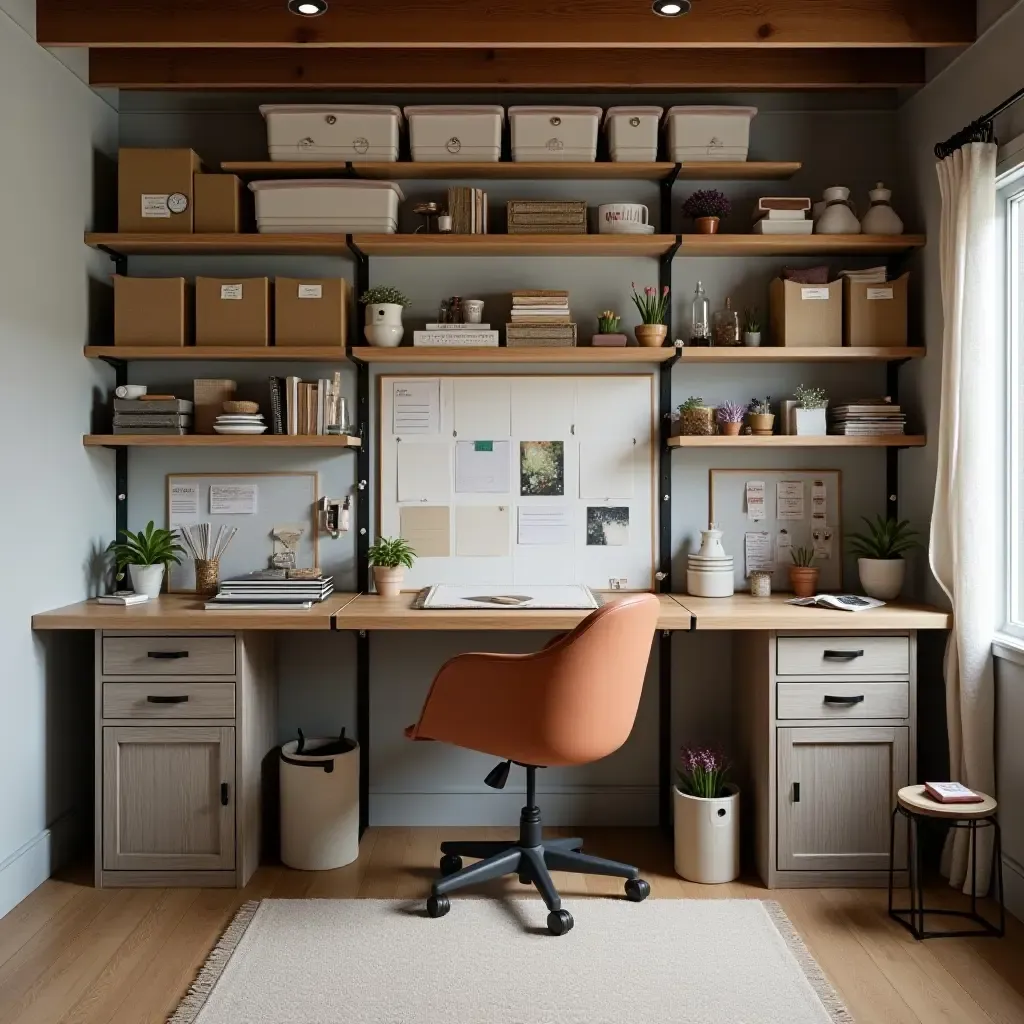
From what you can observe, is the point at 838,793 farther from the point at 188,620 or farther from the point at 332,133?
the point at 332,133

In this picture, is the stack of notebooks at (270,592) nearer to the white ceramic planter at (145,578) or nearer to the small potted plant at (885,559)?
the white ceramic planter at (145,578)

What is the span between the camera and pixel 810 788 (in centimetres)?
309

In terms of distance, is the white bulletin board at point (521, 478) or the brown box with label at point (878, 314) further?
the white bulletin board at point (521, 478)

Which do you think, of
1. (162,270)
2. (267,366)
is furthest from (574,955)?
(162,270)

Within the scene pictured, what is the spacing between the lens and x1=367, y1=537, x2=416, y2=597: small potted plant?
348 cm

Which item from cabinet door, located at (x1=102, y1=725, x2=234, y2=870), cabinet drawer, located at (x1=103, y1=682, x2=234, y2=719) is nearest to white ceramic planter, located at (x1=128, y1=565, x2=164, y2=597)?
cabinet drawer, located at (x1=103, y1=682, x2=234, y2=719)

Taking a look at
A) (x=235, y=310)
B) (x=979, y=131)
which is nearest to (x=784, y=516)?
(x=979, y=131)

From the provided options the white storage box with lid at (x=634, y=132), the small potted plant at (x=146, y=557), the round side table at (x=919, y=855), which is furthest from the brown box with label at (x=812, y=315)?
the small potted plant at (x=146, y=557)

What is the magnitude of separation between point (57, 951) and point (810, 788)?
85.9 inches

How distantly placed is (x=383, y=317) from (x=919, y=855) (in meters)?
2.34

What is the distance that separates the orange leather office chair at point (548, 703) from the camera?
2676mm

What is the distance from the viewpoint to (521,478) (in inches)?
143

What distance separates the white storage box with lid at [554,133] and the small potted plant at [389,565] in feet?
4.66

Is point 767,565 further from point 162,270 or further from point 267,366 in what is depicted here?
point 162,270
